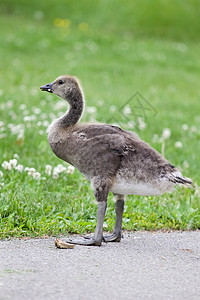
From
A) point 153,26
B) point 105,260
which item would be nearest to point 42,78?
point 105,260

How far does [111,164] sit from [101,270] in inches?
42.0

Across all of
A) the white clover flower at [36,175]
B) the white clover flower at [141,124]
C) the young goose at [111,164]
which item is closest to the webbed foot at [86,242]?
the young goose at [111,164]

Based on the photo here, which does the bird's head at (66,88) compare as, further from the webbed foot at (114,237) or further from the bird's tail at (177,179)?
the webbed foot at (114,237)

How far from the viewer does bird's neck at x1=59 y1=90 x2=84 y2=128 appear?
4824mm

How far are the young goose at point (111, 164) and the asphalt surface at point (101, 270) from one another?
1.07 ft

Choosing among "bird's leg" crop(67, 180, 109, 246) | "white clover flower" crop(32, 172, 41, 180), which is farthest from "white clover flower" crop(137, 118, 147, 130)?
"bird's leg" crop(67, 180, 109, 246)

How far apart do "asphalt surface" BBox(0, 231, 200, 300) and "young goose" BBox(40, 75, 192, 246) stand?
0.33m

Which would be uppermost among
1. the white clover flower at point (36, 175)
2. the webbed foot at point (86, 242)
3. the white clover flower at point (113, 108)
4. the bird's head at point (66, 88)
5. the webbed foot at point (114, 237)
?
the white clover flower at point (113, 108)

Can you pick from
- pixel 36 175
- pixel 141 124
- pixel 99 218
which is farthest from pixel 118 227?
pixel 141 124

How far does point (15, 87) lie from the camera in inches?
510

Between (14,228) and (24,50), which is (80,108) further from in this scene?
(24,50)

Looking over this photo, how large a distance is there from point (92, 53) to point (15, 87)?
7.46m

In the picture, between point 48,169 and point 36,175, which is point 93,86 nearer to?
point 48,169

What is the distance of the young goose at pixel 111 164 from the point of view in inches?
176
